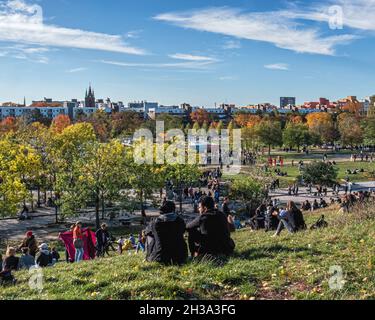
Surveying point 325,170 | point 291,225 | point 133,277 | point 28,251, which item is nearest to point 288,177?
point 325,170

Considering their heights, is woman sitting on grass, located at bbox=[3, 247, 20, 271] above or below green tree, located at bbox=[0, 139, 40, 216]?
below

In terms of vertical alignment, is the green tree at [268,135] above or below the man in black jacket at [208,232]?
above

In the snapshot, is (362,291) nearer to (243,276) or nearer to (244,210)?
(243,276)

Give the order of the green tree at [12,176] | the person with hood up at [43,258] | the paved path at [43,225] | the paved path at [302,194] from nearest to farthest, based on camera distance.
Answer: the person with hood up at [43,258] < the green tree at [12,176] < the paved path at [43,225] < the paved path at [302,194]

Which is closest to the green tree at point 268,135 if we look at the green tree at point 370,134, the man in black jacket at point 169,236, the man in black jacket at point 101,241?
the green tree at point 370,134

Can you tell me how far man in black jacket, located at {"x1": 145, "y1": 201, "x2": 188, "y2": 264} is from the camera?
8383 mm

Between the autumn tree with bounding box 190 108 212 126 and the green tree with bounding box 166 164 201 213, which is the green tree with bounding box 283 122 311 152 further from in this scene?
the autumn tree with bounding box 190 108 212 126

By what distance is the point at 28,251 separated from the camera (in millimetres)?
12148

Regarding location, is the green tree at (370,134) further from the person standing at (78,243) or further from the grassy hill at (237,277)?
the grassy hill at (237,277)

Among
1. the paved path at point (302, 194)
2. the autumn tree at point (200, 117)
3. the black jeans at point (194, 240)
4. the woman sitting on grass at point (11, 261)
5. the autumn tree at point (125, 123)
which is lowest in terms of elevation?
the paved path at point (302, 194)
